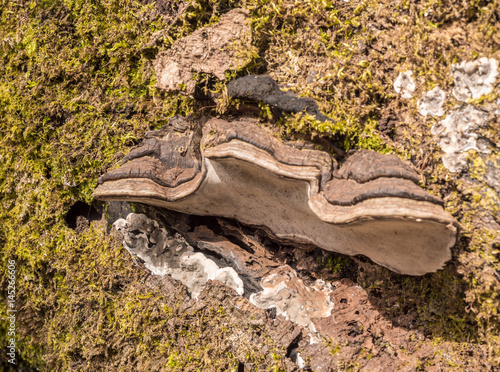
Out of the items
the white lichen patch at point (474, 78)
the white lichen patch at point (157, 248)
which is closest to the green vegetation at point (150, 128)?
the white lichen patch at point (474, 78)

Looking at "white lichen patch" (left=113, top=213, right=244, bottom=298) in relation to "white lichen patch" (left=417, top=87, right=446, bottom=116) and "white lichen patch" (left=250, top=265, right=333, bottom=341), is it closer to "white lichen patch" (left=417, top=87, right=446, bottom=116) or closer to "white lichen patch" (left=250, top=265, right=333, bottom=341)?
"white lichen patch" (left=250, top=265, right=333, bottom=341)

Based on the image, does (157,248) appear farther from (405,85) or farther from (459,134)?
(459,134)

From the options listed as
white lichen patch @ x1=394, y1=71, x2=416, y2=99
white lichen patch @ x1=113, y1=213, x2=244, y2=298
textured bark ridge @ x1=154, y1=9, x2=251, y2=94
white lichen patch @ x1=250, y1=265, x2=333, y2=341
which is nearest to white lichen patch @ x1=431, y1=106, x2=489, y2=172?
white lichen patch @ x1=394, y1=71, x2=416, y2=99

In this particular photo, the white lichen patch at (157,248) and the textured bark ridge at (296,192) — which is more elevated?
the textured bark ridge at (296,192)

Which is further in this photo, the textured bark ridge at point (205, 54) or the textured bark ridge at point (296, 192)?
the textured bark ridge at point (205, 54)

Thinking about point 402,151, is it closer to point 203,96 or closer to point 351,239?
point 351,239

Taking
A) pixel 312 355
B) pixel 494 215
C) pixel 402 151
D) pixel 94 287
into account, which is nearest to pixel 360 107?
pixel 402 151

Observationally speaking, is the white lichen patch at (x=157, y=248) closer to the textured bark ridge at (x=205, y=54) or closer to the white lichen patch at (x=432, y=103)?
the textured bark ridge at (x=205, y=54)
